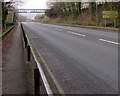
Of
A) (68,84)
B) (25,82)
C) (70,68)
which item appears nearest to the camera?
(68,84)

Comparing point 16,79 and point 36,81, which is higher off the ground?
point 36,81

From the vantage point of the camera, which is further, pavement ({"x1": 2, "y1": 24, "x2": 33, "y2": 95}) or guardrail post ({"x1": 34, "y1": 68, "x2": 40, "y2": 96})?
pavement ({"x1": 2, "y1": 24, "x2": 33, "y2": 95})

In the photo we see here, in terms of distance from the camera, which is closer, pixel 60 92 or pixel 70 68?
pixel 60 92

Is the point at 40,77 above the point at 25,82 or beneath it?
above

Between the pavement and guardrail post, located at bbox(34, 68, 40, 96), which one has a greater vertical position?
guardrail post, located at bbox(34, 68, 40, 96)

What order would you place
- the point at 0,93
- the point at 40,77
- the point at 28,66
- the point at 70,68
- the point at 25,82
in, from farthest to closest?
the point at 28,66, the point at 70,68, the point at 25,82, the point at 0,93, the point at 40,77

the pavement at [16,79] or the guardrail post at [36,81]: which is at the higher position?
the guardrail post at [36,81]

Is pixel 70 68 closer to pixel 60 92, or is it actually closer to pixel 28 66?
pixel 28 66

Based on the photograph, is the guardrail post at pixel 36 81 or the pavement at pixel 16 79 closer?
the guardrail post at pixel 36 81

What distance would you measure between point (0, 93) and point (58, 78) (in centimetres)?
165

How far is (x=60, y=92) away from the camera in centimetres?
506

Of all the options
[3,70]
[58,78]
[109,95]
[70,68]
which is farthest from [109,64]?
[3,70]

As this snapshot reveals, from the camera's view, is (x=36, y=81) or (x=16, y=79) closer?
(x=36, y=81)

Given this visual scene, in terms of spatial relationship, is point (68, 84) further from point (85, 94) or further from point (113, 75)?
point (113, 75)
